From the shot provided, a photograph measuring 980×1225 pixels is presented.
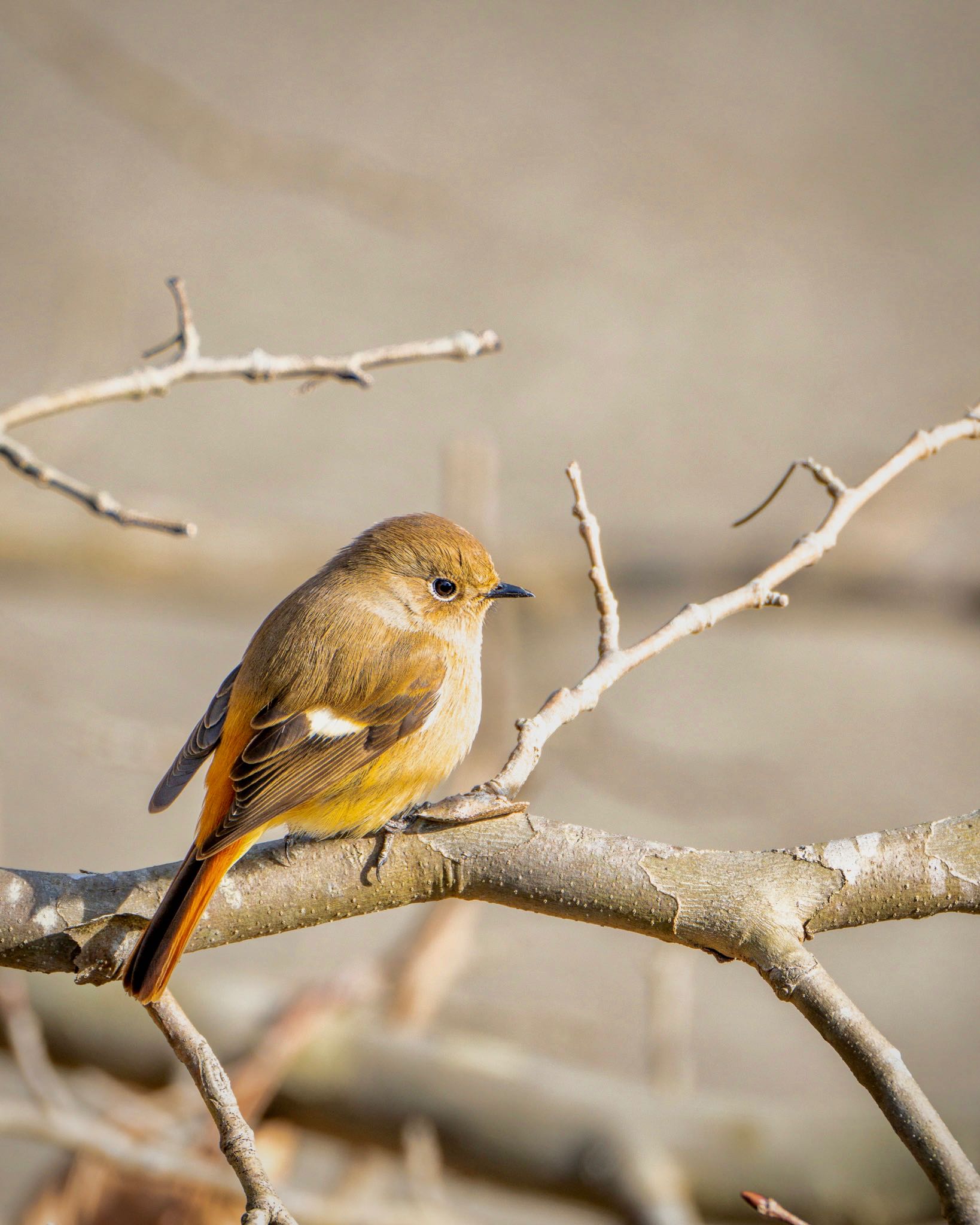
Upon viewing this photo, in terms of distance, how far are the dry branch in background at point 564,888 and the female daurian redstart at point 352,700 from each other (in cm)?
11

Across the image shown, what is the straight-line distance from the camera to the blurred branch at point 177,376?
174 cm

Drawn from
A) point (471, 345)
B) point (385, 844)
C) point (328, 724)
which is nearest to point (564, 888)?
point (385, 844)

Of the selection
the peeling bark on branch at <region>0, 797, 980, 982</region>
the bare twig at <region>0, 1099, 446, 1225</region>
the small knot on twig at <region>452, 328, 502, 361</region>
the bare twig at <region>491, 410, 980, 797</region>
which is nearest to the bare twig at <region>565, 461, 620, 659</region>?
the bare twig at <region>491, 410, 980, 797</region>

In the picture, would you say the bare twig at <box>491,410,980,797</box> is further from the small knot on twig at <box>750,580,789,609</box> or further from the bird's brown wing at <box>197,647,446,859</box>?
the bird's brown wing at <box>197,647,446,859</box>

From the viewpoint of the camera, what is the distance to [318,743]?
6.93 ft

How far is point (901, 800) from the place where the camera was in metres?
6.59

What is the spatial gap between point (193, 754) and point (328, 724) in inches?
10.8

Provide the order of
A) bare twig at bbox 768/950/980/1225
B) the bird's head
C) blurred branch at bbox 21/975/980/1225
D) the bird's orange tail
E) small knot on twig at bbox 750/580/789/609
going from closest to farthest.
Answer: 1. bare twig at bbox 768/950/980/1225
2. the bird's orange tail
3. small knot on twig at bbox 750/580/789/609
4. the bird's head
5. blurred branch at bbox 21/975/980/1225

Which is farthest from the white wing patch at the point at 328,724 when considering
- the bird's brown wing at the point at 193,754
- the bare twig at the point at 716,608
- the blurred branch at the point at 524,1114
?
the blurred branch at the point at 524,1114

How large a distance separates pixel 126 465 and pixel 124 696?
4.62 feet

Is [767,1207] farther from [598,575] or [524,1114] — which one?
[524,1114]

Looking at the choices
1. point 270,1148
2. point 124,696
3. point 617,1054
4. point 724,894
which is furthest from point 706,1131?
point 124,696

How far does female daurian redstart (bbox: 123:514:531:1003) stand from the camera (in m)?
2.01

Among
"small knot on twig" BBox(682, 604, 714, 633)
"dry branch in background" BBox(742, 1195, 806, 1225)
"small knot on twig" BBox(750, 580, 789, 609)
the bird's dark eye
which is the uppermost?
the bird's dark eye
